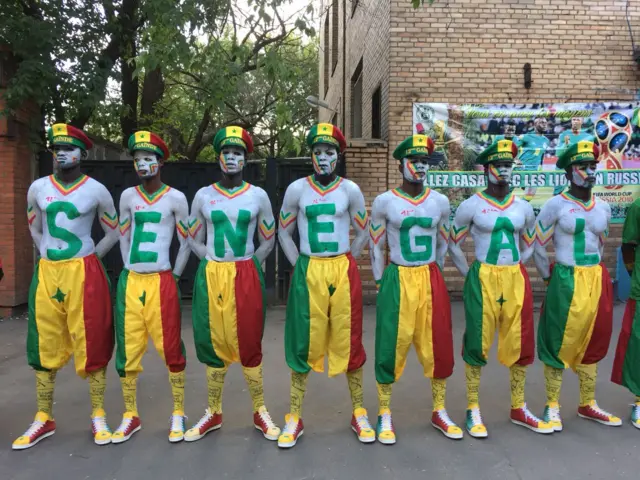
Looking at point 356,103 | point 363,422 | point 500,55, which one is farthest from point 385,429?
point 356,103

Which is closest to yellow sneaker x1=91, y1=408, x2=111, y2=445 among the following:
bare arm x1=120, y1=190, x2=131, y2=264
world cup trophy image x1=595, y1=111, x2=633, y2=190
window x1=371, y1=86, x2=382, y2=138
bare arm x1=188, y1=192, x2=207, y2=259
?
bare arm x1=120, y1=190, x2=131, y2=264

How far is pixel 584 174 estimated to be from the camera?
13.1ft

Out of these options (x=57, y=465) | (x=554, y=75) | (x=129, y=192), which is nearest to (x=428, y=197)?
(x=129, y=192)

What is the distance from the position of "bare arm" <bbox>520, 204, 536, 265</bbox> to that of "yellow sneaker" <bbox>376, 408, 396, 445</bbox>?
158 cm

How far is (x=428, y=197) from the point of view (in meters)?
3.91

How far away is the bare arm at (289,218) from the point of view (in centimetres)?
388

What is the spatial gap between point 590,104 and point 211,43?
5.72m

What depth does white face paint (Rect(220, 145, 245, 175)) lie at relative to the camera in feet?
12.5

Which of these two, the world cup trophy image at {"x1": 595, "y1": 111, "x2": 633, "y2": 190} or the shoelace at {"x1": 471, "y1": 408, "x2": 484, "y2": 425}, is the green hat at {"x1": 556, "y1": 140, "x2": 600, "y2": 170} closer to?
the shoelace at {"x1": 471, "y1": 408, "x2": 484, "y2": 425}

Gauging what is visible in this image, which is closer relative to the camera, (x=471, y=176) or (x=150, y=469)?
(x=150, y=469)

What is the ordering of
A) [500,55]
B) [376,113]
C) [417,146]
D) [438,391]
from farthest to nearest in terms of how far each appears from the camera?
[376,113], [500,55], [438,391], [417,146]

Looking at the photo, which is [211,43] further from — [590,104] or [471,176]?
[590,104]

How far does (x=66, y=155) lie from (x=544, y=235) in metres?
3.66

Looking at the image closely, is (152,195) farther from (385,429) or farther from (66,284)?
(385,429)
